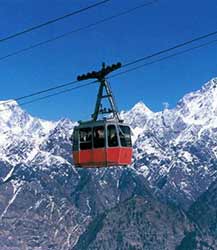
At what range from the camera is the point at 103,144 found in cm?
5353

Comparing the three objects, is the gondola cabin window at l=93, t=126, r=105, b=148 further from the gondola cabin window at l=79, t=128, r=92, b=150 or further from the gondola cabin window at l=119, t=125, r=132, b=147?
the gondola cabin window at l=119, t=125, r=132, b=147

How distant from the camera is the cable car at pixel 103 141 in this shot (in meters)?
52.7

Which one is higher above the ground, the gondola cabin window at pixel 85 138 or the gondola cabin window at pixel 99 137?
the gondola cabin window at pixel 85 138

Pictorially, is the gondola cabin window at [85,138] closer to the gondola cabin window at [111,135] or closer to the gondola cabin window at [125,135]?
the gondola cabin window at [111,135]

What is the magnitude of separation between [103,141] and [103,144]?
227mm

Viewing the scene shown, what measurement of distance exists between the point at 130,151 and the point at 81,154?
389 centimetres

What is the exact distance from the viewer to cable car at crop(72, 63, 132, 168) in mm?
52719

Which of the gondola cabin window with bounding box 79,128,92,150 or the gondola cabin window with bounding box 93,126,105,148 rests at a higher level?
the gondola cabin window with bounding box 79,128,92,150

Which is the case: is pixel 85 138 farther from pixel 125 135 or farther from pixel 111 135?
pixel 125 135

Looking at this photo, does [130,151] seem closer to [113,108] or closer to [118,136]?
[118,136]

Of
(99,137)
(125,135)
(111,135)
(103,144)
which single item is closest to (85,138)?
(99,137)

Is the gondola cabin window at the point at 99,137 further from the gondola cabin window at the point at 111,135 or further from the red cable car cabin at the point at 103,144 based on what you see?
the gondola cabin window at the point at 111,135

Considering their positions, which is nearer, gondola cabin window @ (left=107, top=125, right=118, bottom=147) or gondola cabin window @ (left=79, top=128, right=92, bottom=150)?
gondola cabin window @ (left=107, top=125, right=118, bottom=147)

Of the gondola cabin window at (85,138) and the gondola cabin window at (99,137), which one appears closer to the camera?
the gondola cabin window at (99,137)
